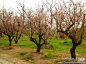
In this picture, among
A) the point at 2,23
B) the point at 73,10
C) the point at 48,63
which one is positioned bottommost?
the point at 48,63

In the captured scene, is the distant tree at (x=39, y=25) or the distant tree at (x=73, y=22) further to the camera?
the distant tree at (x=39, y=25)

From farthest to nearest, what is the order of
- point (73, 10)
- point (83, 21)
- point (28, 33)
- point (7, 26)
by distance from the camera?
point (7, 26) < point (28, 33) < point (73, 10) < point (83, 21)

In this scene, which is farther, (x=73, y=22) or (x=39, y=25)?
(x=39, y=25)

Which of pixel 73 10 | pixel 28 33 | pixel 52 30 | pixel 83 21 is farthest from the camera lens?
pixel 28 33

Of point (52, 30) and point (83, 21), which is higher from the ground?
point (83, 21)

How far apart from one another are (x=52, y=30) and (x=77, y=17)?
330cm

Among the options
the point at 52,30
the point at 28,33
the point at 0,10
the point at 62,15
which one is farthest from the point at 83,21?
the point at 0,10

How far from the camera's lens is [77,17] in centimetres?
660

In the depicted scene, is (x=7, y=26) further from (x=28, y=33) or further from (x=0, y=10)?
(x=28, y=33)

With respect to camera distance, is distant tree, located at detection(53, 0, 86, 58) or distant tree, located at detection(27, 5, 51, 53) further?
distant tree, located at detection(27, 5, 51, 53)

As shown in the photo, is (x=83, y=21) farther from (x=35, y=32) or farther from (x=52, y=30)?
(x=35, y=32)

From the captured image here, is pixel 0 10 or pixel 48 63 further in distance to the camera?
pixel 0 10

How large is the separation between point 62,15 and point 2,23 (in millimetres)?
11558

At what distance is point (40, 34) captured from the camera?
9.78 metres
